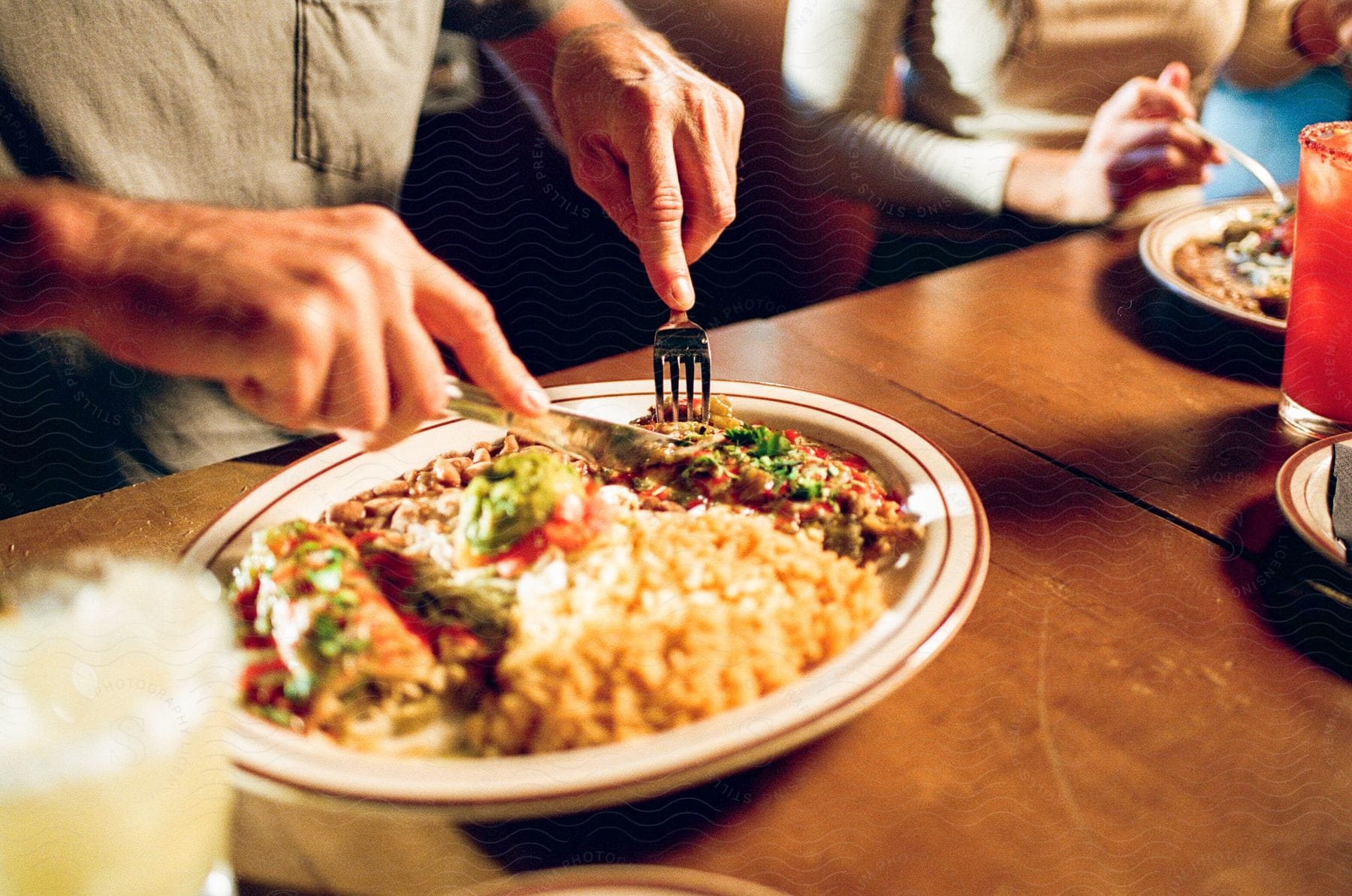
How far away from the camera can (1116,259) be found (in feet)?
2.83

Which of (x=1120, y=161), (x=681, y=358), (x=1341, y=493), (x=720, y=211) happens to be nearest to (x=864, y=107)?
(x=1120, y=161)

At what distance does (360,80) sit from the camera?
3.13 feet

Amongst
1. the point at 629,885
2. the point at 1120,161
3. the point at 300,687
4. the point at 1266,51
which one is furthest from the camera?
the point at 1266,51

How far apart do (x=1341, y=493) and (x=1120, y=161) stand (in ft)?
3.20

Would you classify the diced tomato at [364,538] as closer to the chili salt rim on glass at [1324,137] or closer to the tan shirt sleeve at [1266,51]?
the chili salt rim on glass at [1324,137]

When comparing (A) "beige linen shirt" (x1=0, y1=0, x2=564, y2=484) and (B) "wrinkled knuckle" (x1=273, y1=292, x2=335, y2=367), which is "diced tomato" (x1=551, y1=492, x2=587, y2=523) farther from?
(A) "beige linen shirt" (x1=0, y1=0, x2=564, y2=484)

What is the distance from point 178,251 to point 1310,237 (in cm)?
65

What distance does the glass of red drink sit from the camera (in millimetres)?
542

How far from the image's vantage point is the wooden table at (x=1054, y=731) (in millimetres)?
325

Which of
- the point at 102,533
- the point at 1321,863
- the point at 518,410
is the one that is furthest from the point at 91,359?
the point at 1321,863

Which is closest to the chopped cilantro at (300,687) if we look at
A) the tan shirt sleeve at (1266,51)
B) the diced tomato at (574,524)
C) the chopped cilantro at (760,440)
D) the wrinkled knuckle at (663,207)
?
the diced tomato at (574,524)

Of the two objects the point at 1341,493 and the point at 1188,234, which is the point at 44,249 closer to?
the point at 1341,493

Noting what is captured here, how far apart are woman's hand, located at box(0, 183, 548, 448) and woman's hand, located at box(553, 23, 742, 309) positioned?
0.19m

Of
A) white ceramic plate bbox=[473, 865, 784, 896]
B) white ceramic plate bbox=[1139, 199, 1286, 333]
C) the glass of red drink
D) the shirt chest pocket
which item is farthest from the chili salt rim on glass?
the shirt chest pocket
